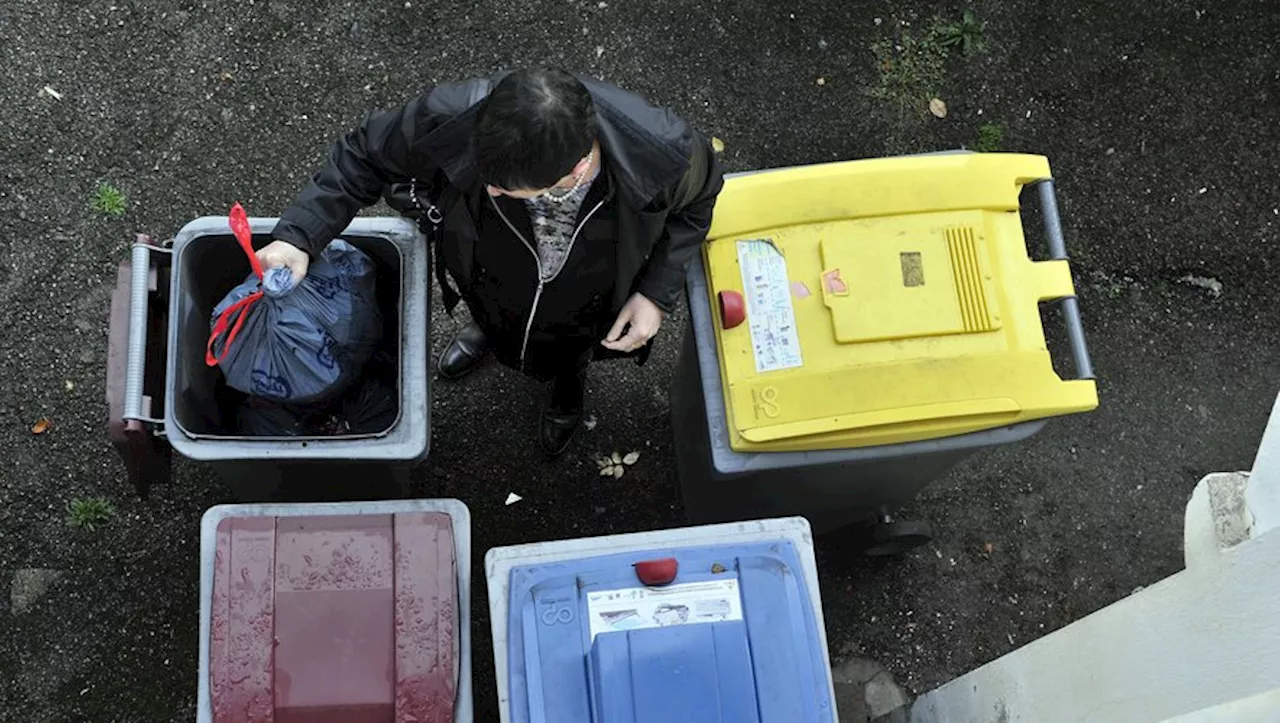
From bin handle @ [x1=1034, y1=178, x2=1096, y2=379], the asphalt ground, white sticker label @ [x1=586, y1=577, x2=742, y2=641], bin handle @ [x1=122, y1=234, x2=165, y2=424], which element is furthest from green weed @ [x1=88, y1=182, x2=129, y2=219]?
bin handle @ [x1=1034, y1=178, x2=1096, y2=379]

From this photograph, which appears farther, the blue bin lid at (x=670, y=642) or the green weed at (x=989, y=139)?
the green weed at (x=989, y=139)

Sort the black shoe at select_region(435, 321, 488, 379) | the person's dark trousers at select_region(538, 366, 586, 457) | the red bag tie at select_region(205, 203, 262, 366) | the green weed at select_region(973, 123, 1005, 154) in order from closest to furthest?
the red bag tie at select_region(205, 203, 262, 366)
the person's dark trousers at select_region(538, 366, 586, 457)
the black shoe at select_region(435, 321, 488, 379)
the green weed at select_region(973, 123, 1005, 154)

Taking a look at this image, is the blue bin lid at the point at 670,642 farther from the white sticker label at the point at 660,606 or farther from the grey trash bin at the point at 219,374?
the grey trash bin at the point at 219,374

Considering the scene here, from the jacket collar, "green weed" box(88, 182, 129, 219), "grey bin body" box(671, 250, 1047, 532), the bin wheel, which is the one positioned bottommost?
the bin wheel

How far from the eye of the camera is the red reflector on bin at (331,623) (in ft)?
6.59

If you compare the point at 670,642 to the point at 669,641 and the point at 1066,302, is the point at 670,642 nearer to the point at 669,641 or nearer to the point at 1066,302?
the point at 669,641

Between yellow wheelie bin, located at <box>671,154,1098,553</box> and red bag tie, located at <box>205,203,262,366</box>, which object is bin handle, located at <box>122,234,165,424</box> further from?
yellow wheelie bin, located at <box>671,154,1098,553</box>

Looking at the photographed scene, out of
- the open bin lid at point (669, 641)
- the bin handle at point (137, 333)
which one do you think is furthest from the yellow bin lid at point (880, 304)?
the bin handle at point (137, 333)

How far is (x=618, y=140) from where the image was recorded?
1948 mm

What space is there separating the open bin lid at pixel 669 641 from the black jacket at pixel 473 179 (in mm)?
632

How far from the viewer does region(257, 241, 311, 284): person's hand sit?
2152 mm

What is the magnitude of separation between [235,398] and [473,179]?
0.97 meters

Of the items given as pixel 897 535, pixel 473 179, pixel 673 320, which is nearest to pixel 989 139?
pixel 673 320

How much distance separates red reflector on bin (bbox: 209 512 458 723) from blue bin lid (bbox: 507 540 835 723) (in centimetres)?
19
